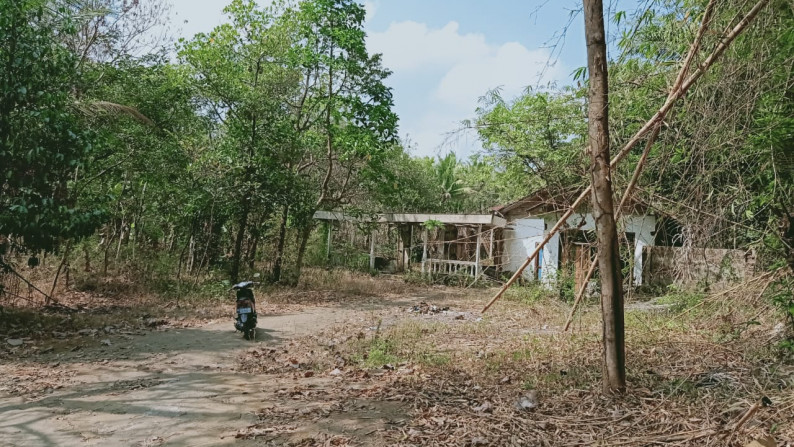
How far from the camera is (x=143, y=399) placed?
4.87m

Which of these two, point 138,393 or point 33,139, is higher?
point 33,139

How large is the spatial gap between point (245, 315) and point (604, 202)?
6.27m

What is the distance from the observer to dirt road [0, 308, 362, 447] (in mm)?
3924

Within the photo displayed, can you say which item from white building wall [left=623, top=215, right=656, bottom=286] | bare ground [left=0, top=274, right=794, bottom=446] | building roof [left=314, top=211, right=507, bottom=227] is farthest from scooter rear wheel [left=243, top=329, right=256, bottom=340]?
building roof [left=314, top=211, right=507, bottom=227]

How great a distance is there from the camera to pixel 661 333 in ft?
20.0

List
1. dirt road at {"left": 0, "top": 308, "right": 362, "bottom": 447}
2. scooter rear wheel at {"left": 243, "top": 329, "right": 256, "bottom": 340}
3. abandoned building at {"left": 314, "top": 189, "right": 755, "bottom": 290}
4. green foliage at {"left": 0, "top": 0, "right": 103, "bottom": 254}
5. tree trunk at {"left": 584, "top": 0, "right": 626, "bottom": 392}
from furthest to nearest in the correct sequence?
abandoned building at {"left": 314, "top": 189, "right": 755, "bottom": 290}, scooter rear wheel at {"left": 243, "top": 329, "right": 256, "bottom": 340}, green foliage at {"left": 0, "top": 0, "right": 103, "bottom": 254}, dirt road at {"left": 0, "top": 308, "right": 362, "bottom": 447}, tree trunk at {"left": 584, "top": 0, "right": 626, "bottom": 392}

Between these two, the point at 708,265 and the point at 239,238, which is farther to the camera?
the point at 239,238

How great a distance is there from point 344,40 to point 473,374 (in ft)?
35.4

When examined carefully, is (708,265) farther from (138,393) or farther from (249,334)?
(249,334)

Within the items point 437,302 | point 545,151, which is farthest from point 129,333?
point 545,151

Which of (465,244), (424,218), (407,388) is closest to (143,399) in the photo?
(407,388)

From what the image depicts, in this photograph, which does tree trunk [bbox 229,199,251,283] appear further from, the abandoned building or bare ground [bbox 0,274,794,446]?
bare ground [bbox 0,274,794,446]

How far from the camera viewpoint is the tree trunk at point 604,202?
3748mm

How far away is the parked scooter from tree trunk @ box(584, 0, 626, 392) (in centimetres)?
596
